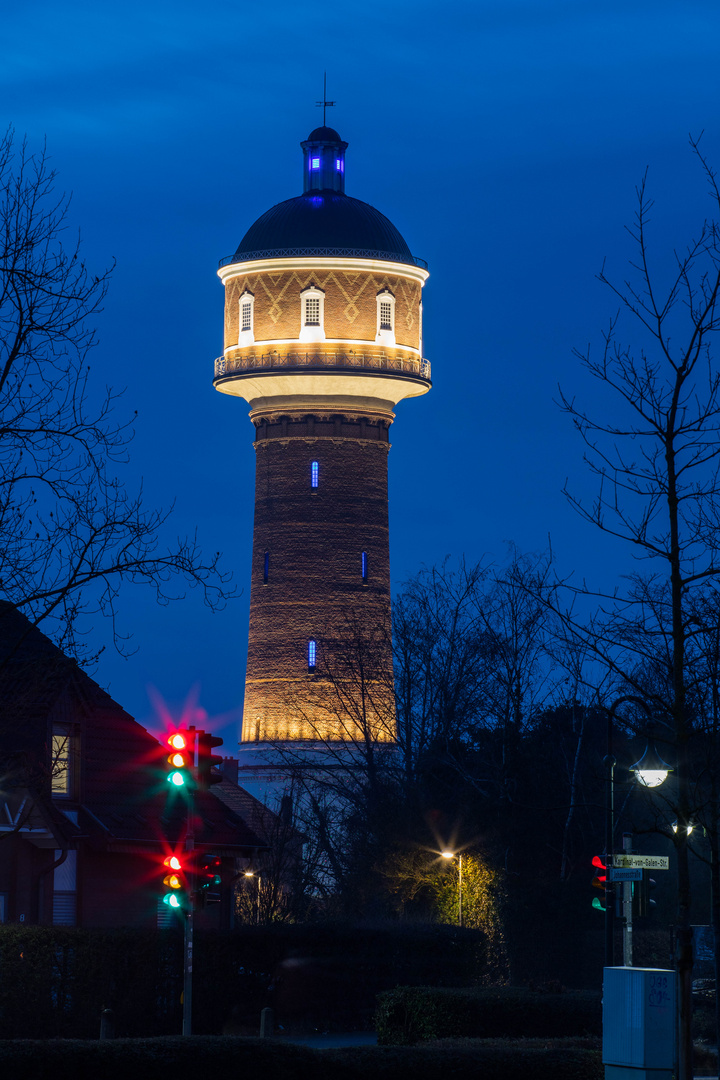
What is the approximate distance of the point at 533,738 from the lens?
5431 cm

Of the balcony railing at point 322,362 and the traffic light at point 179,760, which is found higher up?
the balcony railing at point 322,362

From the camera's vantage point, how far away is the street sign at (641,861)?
83.5 feet

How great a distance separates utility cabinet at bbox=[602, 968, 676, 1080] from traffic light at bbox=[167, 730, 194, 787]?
760 cm

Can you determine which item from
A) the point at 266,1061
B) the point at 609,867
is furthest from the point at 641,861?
the point at 266,1061

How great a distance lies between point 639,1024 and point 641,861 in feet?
19.2

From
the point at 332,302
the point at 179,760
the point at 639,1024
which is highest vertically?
the point at 332,302

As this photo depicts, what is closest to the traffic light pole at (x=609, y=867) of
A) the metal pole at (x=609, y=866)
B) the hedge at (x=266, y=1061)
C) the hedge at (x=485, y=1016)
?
the metal pole at (x=609, y=866)

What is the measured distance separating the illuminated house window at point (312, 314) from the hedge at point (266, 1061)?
53.7 metres

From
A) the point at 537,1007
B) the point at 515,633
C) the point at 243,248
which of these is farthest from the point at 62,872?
the point at 243,248

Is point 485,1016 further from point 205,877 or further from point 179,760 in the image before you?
point 179,760

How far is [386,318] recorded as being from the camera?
248ft

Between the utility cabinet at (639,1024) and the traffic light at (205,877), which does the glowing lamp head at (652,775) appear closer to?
the utility cabinet at (639,1024)

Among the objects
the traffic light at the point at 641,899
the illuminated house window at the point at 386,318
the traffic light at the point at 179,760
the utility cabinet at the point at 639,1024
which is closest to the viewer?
the utility cabinet at the point at 639,1024

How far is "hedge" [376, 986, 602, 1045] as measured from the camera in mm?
28812
